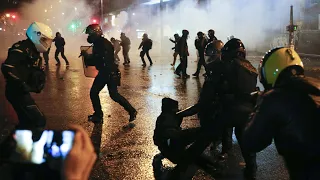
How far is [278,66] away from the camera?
2309 millimetres

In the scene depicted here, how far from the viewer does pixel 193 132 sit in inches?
131

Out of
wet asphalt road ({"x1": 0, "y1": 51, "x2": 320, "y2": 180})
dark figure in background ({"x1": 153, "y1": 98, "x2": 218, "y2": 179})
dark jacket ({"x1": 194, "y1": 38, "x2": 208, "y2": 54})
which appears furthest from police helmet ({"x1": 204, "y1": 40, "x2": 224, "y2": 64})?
dark jacket ({"x1": 194, "y1": 38, "x2": 208, "y2": 54})

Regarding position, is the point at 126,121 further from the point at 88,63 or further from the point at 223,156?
the point at 223,156

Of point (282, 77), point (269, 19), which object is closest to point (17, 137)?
point (282, 77)

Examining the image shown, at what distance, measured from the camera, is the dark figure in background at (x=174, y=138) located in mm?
3270

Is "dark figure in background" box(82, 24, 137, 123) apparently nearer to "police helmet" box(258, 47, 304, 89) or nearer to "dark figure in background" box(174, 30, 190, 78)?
"police helmet" box(258, 47, 304, 89)

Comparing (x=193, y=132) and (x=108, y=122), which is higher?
(x=193, y=132)

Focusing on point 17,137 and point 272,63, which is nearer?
point 17,137

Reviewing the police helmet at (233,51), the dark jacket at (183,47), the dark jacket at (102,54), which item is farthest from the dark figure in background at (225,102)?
the dark jacket at (183,47)

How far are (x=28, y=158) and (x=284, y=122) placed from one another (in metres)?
1.34

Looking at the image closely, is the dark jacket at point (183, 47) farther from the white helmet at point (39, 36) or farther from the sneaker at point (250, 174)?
the sneaker at point (250, 174)

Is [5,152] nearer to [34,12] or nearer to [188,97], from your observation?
[188,97]

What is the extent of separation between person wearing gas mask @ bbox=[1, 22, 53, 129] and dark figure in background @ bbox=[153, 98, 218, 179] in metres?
1.33

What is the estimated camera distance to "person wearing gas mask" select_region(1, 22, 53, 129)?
373 cm
